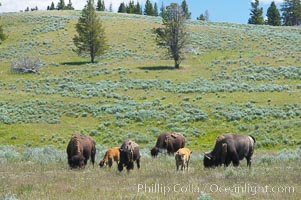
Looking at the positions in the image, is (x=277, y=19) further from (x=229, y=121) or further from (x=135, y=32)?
(x=229, y=121)

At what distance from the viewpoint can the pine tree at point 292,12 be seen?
104m

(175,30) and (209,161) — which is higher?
(175,30)

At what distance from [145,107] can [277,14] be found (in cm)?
7629

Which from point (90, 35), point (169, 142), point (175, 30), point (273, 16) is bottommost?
point (169, 142)

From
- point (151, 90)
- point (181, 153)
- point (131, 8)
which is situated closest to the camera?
point (181, 153)

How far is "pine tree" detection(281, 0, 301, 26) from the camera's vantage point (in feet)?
340

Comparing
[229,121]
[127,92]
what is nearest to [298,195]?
[229,121]

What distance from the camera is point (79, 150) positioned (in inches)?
673

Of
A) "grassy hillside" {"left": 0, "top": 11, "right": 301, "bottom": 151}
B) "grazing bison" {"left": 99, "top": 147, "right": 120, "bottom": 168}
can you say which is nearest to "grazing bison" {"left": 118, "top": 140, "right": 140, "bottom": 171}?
"grazing bison" {"left": 99, "top": 147, "right": 120, "bottom": 168}

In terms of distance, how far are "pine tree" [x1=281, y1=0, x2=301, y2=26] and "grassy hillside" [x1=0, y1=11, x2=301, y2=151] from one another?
27471 mm

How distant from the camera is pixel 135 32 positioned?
7906cm

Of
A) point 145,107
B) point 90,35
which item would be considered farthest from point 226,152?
point 90,35

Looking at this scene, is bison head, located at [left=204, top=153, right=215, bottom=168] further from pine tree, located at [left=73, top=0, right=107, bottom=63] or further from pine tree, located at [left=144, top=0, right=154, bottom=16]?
pine tree, located at [left=144, top=0, right=154, bottom=16]

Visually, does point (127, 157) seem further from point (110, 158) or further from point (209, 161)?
point (209, 161)
